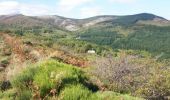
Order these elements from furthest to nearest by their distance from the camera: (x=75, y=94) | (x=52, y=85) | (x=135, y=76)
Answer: (x=135, y=76) → (x=52, y=85) → (x=75, y=94)

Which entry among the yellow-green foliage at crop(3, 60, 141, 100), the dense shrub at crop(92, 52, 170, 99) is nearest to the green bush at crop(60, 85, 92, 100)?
the yellow-green foliage at crop(3, 60, 141, 100)

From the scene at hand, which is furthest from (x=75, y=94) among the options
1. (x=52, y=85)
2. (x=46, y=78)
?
(x=46, y=78)

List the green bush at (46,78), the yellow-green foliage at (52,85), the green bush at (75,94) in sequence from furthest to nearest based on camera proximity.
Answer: the green bush at (46,78) < the yellow-green foliage at (52,85) < the green bush at (75,94)

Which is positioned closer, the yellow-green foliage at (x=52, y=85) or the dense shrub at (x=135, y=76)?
the yellow-green foliage at (x=52, y=85)

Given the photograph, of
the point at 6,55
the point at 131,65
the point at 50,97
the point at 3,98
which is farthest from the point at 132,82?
the point at 50,97

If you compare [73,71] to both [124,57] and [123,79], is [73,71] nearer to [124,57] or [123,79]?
[123,79]

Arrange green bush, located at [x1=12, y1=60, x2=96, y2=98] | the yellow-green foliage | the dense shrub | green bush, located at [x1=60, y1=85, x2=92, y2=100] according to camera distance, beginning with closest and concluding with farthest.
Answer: green bush, located at [x1=60, y1=85, x2=92, y2=100]
the yellow-green foliage
green bush, located at [x1=12, y1=60, x2=96, y2=98]
the dense shrub

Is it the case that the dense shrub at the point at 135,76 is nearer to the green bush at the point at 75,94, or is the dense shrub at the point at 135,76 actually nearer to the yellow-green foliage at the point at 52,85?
the yellow-green foliage at the point at 52,85

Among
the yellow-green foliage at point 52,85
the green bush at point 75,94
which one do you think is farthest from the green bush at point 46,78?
the green bush at point 75,94

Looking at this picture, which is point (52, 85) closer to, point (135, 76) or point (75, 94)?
point (75, 94)

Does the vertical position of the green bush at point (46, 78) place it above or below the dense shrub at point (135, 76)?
above

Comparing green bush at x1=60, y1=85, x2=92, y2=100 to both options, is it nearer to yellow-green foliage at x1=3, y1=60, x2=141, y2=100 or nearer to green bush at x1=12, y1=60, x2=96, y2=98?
yellow-green foliage at x1=3, y1=60, x2=141, y2=100

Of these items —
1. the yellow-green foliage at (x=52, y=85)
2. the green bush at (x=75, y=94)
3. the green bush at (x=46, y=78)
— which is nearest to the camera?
the green bush at (x=75, y=94)

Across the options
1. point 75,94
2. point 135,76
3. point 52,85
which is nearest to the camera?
point 75,94
